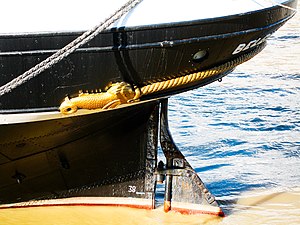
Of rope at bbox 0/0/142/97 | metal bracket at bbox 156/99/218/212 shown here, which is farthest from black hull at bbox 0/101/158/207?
rope at bbox 0/0/142/97

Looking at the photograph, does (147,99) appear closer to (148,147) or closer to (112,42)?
(112,42)

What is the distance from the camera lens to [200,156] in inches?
268

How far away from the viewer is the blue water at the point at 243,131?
20.5ft

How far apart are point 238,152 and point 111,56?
340cm

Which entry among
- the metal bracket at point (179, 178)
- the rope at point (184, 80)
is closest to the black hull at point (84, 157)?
the metal bracket at point (179, 178)

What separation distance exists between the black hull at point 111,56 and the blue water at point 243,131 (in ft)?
6.71

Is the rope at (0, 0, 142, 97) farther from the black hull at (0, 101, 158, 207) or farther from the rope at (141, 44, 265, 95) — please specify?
the black hull at (0, 101, 158, 207)

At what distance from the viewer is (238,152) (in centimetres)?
690

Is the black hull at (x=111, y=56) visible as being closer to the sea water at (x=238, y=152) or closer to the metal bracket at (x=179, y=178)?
the metal bracket at (x=179, y=178)

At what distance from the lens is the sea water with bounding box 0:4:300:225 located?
5180 mm

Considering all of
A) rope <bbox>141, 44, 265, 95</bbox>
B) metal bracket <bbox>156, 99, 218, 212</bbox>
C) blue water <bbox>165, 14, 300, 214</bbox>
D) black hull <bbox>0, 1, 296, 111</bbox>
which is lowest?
blue water <bbox>165, 14, 300, 214</bbox>

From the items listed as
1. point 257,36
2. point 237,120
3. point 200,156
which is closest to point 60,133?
point 257,36

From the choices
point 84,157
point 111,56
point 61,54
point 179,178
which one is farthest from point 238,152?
point 61,54

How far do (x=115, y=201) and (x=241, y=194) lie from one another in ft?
4.21
